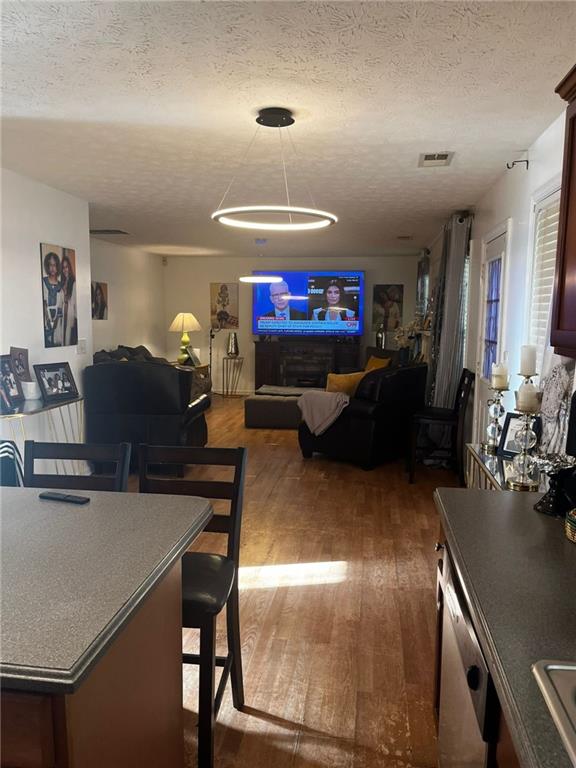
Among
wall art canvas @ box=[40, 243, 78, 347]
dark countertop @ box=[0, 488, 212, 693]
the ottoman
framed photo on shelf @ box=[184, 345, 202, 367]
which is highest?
wall art canvas @ box=[40, 243, 78, 347]

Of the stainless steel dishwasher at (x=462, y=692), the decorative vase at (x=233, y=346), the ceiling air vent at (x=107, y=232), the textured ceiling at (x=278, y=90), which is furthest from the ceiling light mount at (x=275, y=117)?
the decorative vase at (x=233, y=346)

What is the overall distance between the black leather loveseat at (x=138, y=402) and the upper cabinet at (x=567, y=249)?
345 centimetres

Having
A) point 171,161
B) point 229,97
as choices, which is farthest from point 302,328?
point 229,97

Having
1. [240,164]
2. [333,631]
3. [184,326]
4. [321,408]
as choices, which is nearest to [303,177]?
[240,164]

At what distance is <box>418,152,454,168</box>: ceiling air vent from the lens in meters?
3.42

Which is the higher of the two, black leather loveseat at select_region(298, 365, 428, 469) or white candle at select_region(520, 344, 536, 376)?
white candle at select_region(520, 344, 536, 376)

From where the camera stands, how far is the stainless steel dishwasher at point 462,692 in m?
1.06

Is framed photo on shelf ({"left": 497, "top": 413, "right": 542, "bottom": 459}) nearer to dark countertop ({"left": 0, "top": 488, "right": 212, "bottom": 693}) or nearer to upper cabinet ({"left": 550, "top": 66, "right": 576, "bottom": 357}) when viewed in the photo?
upper cabinet ({"left": 550, "top": 66, "right": 576, "bottom": 357})

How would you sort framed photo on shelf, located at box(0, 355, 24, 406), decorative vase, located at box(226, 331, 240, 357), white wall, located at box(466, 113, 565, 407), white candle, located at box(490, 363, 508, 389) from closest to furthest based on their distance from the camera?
white wall, located at box(466, 113, 565, 407)
white candle, located at box(490, 363, 508, 389)
framed photo on shelf, located at box(0, 355, 24, 406)
decorative vase, located at box(226, 331, 240, 357)

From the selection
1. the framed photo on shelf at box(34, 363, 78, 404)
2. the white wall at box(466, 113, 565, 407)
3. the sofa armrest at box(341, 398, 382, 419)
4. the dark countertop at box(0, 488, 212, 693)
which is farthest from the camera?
the sofa armrest at box(341, 398, 382, 419)

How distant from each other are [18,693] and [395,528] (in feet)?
10.6

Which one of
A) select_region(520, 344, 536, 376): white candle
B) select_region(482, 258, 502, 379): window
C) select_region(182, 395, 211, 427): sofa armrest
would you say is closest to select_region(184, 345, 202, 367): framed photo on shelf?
select_region(182, 395, 211, 427): sofa armrest

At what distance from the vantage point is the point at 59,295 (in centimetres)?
466

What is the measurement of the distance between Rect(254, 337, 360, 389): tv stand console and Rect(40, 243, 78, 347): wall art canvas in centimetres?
464
